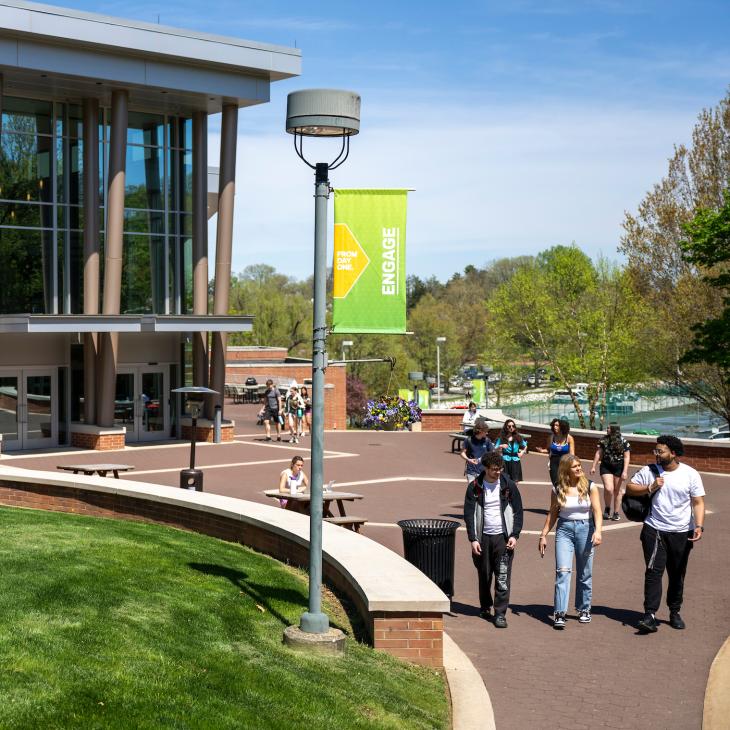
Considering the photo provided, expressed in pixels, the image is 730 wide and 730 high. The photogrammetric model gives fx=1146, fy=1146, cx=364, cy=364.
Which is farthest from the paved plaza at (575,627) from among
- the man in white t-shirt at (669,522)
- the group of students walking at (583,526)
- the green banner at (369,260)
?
the green banner at (369,260)

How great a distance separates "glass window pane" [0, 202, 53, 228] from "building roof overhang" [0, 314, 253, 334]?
10.1 feet

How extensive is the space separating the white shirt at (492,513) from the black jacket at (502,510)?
0.11 feet

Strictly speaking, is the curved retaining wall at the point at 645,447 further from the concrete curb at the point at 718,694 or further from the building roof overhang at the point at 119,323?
the concrete curb at the point at 718,694

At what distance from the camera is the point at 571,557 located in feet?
37.4

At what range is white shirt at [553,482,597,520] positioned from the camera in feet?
37.4

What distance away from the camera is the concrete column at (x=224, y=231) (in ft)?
110

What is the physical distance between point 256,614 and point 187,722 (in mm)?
3346

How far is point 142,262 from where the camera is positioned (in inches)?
1313

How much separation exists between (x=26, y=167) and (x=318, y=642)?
969 inches

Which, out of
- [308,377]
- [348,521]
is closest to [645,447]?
[348,521]

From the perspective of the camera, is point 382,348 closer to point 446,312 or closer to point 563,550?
point 446,312

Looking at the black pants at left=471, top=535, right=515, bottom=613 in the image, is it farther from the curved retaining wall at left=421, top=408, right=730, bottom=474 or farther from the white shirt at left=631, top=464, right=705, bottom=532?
the curved retaining wall at left=421, top=408, right=730, bottom=474

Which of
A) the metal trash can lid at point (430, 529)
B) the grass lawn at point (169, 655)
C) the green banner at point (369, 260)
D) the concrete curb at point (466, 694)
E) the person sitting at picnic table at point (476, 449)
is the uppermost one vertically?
the green banner at point (369, 260)

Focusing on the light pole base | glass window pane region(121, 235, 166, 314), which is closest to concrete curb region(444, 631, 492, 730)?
the light pole base
